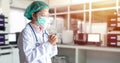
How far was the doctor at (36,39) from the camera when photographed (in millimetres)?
1317

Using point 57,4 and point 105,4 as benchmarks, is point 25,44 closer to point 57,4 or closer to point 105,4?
point 105,4

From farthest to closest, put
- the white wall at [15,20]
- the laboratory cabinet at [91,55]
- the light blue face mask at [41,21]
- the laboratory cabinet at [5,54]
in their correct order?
the white wall at [15,20], the laboratory cabinet at [91,55], the laboratory cabinet at [5,54], the light blue face mask at [41,21]

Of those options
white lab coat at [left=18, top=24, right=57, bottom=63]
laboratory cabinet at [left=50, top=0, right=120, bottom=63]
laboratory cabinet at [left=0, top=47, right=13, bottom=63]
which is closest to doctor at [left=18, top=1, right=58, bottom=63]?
white lab coat at [left=18, top=24, right=57, bottom=63]

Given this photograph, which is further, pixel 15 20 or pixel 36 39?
pixel 15 20

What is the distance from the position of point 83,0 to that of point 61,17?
2.69ft

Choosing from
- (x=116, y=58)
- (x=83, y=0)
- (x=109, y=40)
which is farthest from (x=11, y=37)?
(x=116, y=58)

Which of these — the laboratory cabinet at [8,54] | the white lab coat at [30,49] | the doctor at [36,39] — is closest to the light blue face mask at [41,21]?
the doctor at [36,39]

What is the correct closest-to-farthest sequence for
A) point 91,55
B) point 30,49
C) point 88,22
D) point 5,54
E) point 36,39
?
point 30,49
point 36,39
point 5,54
point 91,55
point 88,22

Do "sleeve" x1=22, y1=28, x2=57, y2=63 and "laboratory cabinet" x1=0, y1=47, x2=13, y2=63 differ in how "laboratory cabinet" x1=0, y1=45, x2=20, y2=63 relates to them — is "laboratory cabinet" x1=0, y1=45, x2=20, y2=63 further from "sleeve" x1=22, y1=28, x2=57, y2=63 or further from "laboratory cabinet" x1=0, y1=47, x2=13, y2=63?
"sleeve" x1=22, y1=28, x2=57, y2=63

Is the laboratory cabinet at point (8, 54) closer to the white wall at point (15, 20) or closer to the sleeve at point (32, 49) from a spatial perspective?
the white wall at point (15, 20)

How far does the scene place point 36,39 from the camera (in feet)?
4.83

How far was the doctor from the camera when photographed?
1.32 m

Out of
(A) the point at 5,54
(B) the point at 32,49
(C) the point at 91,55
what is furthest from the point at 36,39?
(C) the point at 91,55

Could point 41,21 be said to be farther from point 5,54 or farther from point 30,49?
point 5,54
